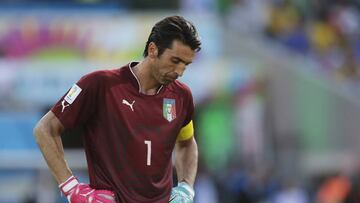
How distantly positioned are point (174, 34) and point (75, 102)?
744mm

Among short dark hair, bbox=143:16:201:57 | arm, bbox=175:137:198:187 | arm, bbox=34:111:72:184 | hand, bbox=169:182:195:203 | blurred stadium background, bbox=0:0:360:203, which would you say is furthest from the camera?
blurred stadium background, bbox=0:0:360:203

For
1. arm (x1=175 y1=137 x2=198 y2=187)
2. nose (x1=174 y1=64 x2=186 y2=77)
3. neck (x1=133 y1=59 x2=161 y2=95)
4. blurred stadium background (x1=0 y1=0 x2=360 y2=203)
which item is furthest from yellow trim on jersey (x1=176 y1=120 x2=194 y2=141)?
blurred stadium background (x1=0 y1=0 x2=360 y2=203)

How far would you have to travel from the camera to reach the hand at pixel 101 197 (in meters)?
6.96

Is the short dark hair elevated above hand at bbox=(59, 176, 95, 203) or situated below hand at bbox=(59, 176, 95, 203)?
above

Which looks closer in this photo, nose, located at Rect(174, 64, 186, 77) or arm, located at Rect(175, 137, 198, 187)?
nose, located at Rect(174, 64, 186, 77)

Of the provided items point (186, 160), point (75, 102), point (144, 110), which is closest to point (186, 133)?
point (186, 160)

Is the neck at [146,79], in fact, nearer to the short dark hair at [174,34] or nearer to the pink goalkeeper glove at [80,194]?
the short dark hair at [174,34]

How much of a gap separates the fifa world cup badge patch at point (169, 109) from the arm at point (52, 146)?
2.36 feet

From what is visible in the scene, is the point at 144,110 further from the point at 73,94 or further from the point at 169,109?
the point at 73,94

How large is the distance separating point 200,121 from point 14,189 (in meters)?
3.79

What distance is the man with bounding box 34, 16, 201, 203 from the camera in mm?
6961

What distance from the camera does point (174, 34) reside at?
277 inches

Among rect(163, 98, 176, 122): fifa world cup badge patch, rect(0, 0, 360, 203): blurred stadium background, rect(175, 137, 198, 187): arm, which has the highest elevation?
rect(163, 98, 176, 122): fifa world cup badge patch

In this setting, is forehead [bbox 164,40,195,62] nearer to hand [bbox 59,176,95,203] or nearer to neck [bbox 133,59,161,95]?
neck [bbox 133,59,161,95]
